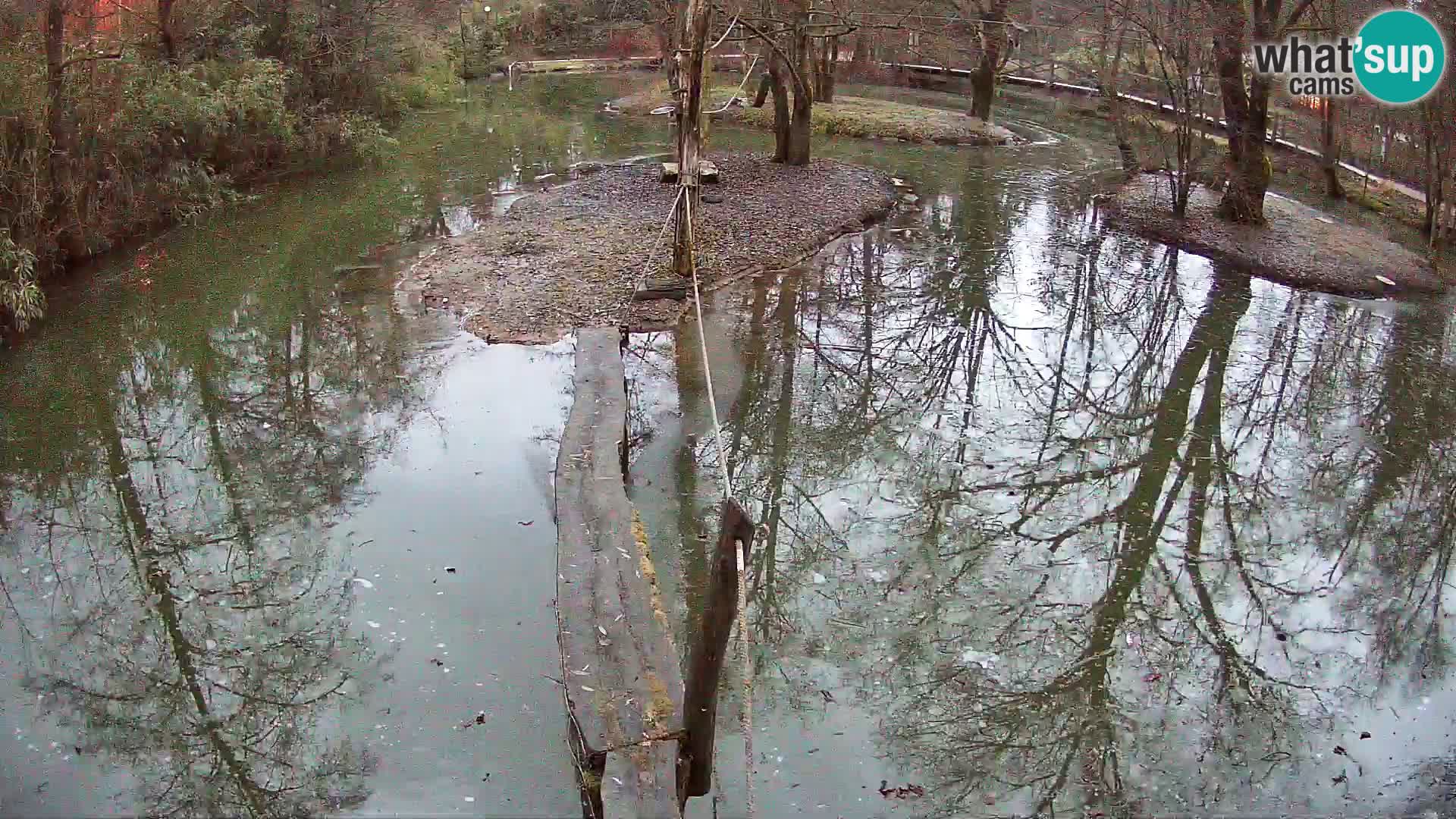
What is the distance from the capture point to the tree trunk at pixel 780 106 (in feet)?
60.3

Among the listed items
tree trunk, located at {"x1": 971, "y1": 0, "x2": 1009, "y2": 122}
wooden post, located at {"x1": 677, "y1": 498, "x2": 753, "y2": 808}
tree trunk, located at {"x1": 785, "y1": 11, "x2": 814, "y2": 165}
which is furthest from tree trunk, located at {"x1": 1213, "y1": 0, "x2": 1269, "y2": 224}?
Result: wooden post, located at {"x1": 677, "y1": 498, "x2": 753, "y2": 808}

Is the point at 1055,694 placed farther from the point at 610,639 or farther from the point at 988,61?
the point at 988,61

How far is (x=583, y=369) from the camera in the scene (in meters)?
9.10

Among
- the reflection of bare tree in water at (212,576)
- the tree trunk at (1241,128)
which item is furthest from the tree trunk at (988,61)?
the reflection of bare tree in water at (212,576)

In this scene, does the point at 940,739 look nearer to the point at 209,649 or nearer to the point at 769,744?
the point at 769,744

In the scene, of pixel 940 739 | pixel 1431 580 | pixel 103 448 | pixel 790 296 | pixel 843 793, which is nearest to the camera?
pixel 843 793

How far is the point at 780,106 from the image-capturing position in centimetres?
1889

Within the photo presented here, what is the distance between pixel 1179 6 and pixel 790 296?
7.74 m

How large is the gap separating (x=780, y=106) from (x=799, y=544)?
12723mm

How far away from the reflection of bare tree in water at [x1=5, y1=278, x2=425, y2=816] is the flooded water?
0.03 m

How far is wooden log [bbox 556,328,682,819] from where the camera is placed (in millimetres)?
4863

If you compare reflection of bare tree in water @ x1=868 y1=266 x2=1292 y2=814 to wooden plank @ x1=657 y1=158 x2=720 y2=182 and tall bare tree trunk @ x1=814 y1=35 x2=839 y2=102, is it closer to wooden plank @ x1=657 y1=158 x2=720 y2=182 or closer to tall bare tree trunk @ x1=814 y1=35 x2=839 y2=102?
wooden plank @ x1=657 y1=158 x2=720 y2=182

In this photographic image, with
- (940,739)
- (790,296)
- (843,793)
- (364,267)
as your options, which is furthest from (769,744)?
(364,267)

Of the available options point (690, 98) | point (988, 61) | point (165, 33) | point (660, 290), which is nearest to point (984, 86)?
point (988, 61)
